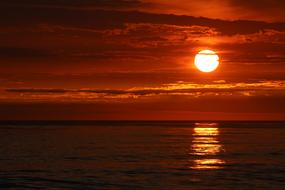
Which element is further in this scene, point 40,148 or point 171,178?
point 40,148

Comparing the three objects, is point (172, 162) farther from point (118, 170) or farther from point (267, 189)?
point (267, 189)

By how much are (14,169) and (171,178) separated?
12225 mm

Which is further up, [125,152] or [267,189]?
[125,152]

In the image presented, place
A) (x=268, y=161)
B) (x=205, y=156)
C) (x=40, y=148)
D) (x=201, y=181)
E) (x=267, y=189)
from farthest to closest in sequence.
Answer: (x=40, y=148) < (x=205, y=156) < (x=268, y=161) < (x=201, y=181) < (x=267, y=189)

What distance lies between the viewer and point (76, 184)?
37688mm

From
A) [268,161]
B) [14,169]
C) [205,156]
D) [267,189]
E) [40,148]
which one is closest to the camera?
[267,189]

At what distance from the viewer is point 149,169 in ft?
150

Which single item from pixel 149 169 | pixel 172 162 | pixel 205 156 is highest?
pixel 205 156

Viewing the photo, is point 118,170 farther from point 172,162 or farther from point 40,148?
point 40,148

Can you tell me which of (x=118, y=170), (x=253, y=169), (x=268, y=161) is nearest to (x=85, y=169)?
(x=118, y=170)

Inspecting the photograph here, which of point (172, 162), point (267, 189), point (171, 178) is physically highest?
point (172, 162)

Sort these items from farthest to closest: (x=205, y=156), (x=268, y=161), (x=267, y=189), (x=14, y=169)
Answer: (x=205, y=156) < (x=268, y=161) < (x=14, y=169) < (x=267, y=189)

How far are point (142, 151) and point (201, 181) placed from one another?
22963 mm

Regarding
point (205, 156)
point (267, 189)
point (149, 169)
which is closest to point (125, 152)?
point (205, 156)
